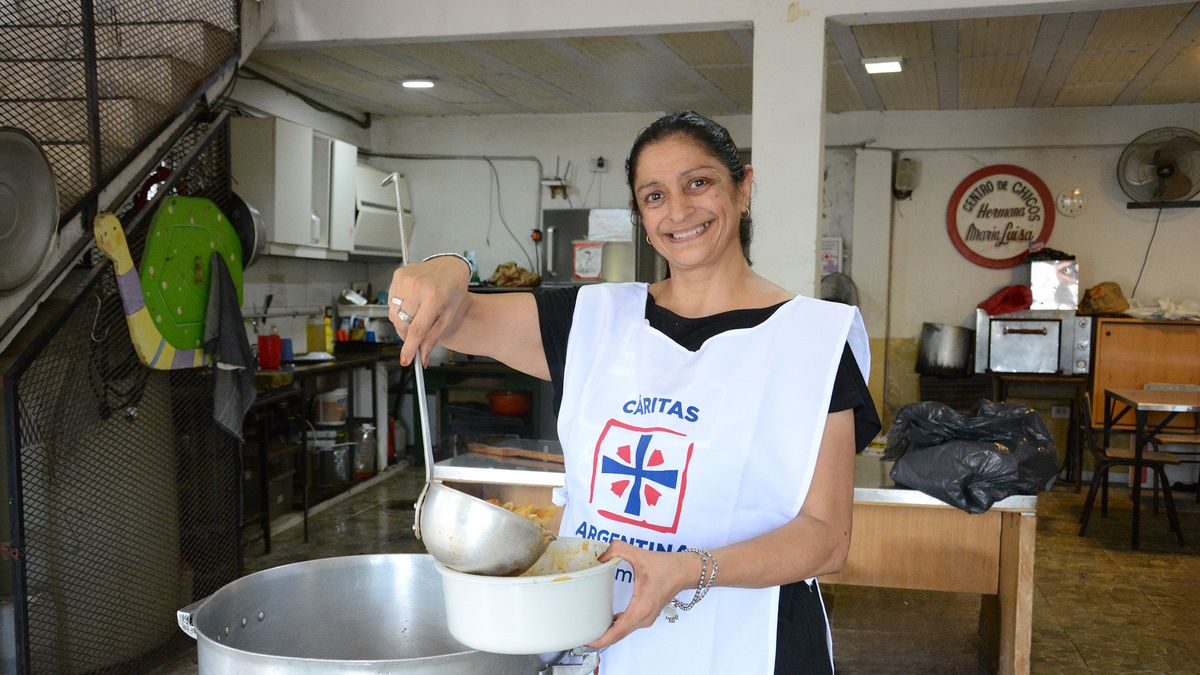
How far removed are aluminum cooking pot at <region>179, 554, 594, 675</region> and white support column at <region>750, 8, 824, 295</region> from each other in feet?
9.63

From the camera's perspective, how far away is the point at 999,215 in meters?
7.59

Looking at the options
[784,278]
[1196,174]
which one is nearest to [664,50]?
[784,278]

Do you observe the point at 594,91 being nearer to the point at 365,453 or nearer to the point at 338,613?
the point at 365,453

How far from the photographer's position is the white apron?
132 cm

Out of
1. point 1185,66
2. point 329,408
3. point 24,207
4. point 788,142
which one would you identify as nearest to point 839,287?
point 1185,66

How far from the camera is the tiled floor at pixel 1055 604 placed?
400 cm

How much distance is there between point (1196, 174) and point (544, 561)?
748 cm

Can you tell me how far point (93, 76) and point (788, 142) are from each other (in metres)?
2.74

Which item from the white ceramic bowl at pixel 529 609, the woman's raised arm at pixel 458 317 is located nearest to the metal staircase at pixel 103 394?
the woman's raised arm at pixel 458 317

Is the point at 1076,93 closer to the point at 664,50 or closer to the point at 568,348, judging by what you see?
the point at 664,50

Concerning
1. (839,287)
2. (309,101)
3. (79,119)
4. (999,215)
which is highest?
(309,101)

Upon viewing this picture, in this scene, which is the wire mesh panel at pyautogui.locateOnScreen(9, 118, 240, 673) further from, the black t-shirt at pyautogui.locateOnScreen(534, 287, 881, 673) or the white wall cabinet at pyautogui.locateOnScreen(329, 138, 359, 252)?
the black t-shirt at pyautogui.locateOnScreen(534, 287, 881, 673)

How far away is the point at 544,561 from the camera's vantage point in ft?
4.10

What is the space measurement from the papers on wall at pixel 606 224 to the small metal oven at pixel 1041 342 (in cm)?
298
